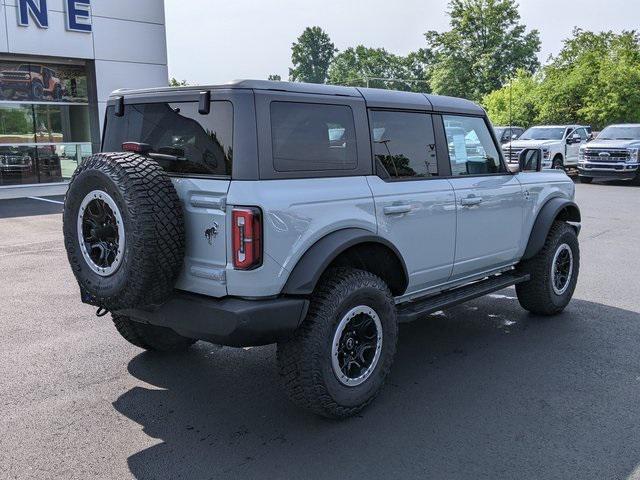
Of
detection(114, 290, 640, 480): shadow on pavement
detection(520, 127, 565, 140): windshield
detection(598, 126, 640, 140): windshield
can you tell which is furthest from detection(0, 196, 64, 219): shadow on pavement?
detection(598, 126, 640, 140): windshield

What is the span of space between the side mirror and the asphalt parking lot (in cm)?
141

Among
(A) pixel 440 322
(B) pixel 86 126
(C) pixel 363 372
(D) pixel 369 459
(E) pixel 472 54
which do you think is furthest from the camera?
(E) pixel 472 54

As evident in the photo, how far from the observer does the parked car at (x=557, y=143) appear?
→ 20812mm

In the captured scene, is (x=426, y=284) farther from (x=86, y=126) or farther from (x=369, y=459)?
(x=86, y=126)

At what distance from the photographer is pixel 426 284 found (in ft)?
14.8

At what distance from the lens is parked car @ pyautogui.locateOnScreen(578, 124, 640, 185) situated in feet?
62.3

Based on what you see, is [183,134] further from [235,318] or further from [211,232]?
[235,318]

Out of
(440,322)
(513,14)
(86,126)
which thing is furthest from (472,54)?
(440,322)

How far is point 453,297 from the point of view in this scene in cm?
464

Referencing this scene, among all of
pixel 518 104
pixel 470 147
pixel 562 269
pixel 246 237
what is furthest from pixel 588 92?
pixel 246 237

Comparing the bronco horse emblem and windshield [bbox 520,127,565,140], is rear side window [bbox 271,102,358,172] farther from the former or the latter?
windshield [bbox 520,127,565,140]

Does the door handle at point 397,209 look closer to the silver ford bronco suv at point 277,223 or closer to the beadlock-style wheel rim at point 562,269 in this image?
the silver ford bronco suv at point 277,223

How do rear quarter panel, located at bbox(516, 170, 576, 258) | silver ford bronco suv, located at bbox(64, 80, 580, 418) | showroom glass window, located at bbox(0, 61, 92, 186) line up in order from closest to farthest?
silver ford bronco suv, located at bbox(64, 80, 580, 418)
rear quarter panel, located at bbox(516, 170, 576, 258)
showroom glass window, located at bbox(0, 61, 92, 186)

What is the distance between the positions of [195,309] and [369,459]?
4.05 ft
